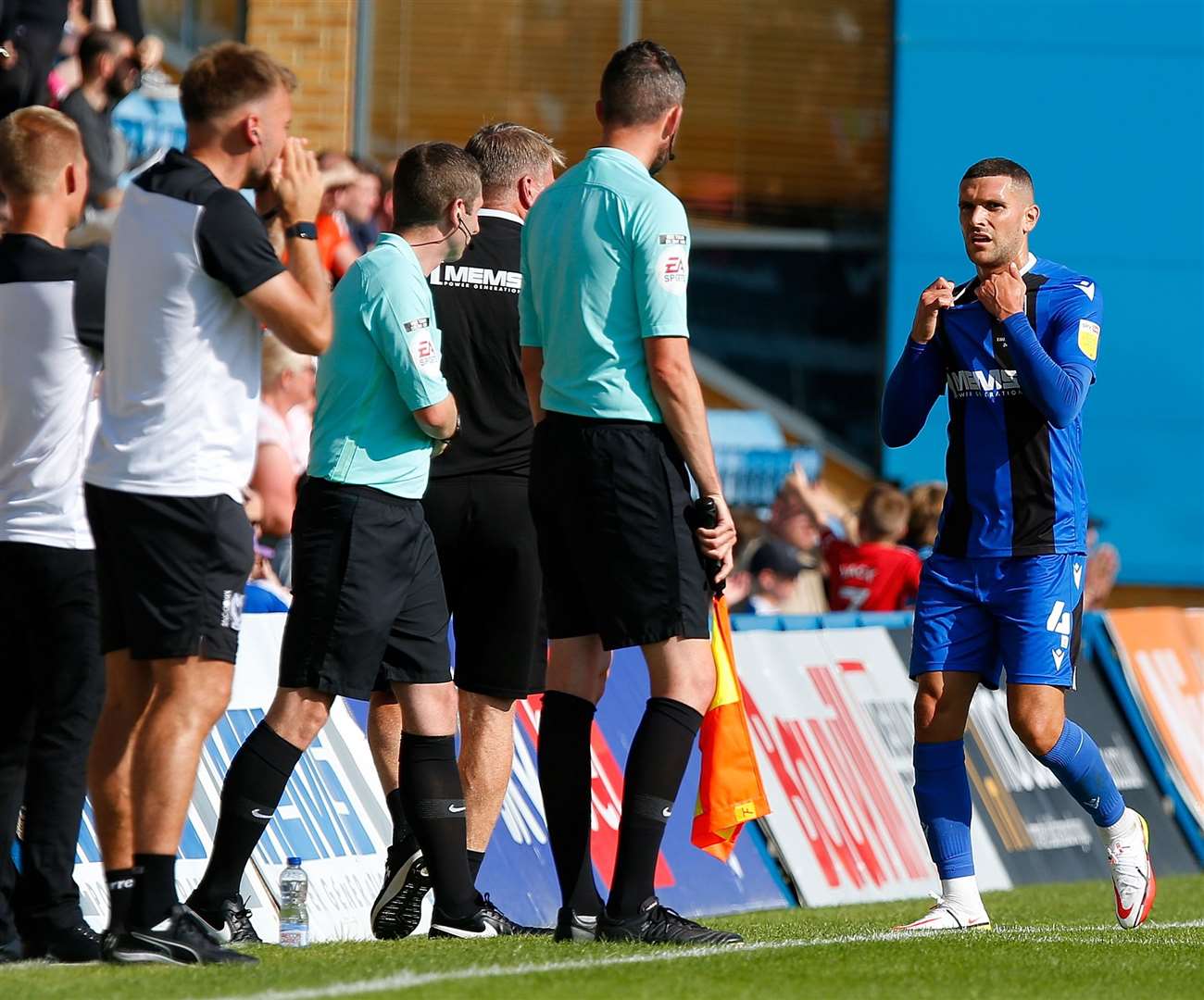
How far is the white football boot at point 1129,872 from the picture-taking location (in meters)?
6.81

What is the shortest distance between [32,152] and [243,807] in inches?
74.0

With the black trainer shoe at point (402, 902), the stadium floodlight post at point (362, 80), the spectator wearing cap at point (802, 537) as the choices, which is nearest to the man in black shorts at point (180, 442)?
the black trainer shoe at point (402, 902)

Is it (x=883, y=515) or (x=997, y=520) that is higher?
(x=997, y=520)

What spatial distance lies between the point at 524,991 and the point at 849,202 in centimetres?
1416

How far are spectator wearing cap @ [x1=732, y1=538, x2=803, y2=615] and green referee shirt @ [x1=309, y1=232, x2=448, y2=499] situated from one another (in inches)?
235

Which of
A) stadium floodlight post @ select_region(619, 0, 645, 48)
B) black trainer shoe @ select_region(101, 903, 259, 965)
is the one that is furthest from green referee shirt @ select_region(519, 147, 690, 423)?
stadium floodlight post @ select_region(619, 0, 645, 48)

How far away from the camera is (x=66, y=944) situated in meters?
5.41

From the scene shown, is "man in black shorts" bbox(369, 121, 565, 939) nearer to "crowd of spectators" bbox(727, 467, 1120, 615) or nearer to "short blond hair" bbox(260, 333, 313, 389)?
"short blond hair" bbox(260, 333, 313, 389)

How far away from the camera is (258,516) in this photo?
347 inches

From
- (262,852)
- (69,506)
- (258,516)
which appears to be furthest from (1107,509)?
(69,506)

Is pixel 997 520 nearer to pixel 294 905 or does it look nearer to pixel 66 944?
pixel 294 905

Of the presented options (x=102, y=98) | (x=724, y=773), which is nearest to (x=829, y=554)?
(x=102, y=98)

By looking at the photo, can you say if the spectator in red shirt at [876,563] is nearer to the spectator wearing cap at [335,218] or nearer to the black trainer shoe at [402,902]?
the spectator wearing cap at [335,218]

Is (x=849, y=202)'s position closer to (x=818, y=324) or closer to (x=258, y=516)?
(x=818, y=324)
